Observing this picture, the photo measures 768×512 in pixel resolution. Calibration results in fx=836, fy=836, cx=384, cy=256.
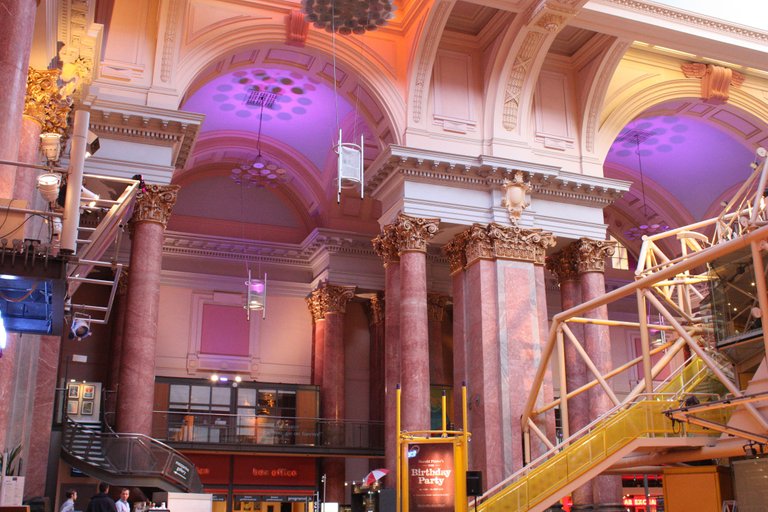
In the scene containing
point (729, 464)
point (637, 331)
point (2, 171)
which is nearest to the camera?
point (2, 171)

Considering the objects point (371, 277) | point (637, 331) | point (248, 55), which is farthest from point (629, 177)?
point (248, 55)

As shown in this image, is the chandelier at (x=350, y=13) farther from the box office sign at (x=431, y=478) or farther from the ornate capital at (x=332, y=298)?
the ornate capital at (x=332, y=298)

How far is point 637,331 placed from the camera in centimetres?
3184

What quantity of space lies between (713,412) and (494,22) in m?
11.2

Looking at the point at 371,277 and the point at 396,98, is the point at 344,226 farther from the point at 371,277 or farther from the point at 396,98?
the point at 396,98

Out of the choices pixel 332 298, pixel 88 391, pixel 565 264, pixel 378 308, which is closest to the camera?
pixel 565 264

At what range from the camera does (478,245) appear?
63.5 ft

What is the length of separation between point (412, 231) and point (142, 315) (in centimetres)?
619

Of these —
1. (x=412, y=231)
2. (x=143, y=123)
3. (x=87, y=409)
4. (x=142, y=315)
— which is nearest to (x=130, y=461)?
(x=142, y=315)

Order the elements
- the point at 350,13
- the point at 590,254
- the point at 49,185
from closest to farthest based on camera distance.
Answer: the point at 49,185
the point at 350,13
the point at 590,254

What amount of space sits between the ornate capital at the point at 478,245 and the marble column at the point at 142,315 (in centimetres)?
682

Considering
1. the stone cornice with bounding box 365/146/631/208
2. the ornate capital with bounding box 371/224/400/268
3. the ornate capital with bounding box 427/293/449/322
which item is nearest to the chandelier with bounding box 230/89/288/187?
the ornate capital with bounding box 427/293/449/322

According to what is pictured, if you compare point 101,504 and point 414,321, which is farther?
point 414,321

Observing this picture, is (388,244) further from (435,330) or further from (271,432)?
(271,432)
